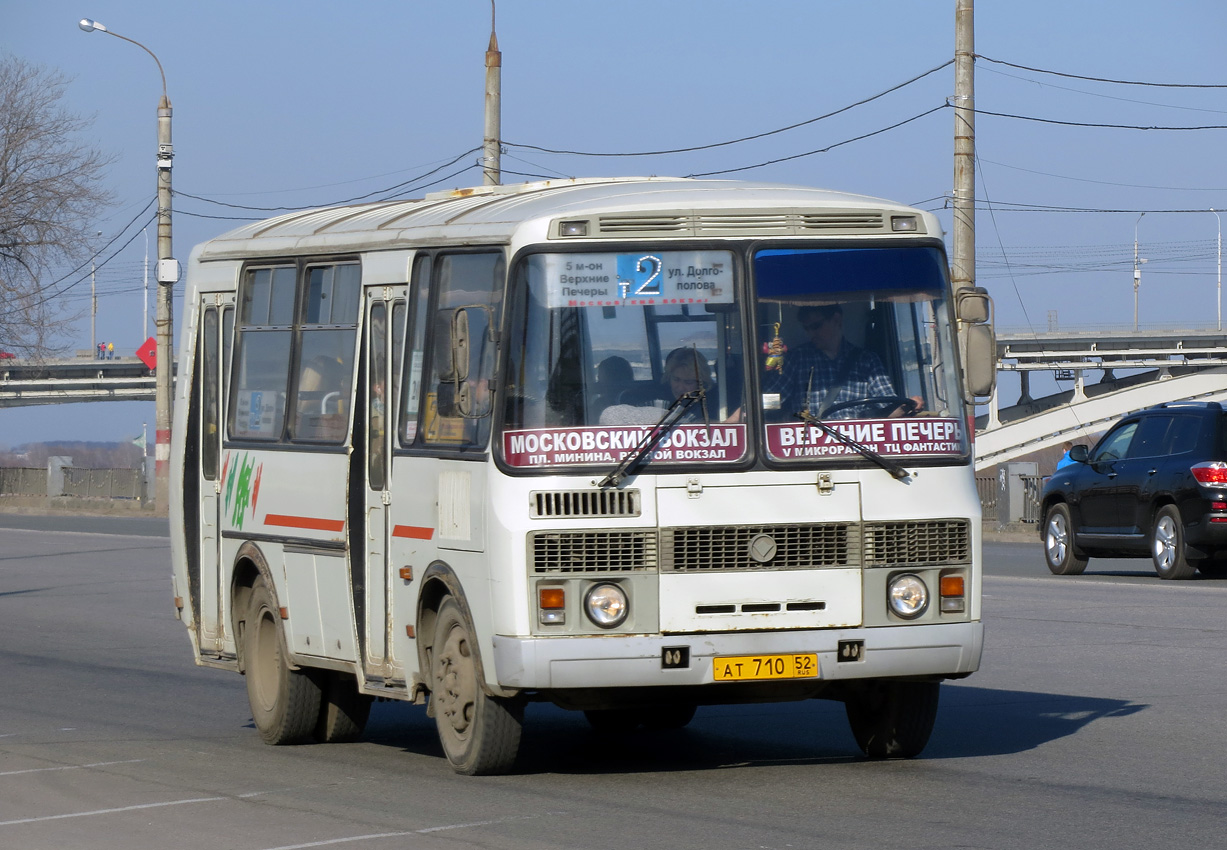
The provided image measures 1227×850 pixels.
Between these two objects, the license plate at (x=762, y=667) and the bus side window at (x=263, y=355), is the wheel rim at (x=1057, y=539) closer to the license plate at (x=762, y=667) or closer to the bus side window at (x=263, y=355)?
the bus side window at (x=263, y=355)

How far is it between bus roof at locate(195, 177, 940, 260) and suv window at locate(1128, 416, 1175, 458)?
1299 cm

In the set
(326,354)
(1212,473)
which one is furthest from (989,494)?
(326,354)

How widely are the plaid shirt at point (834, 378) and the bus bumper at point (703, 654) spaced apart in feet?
3.26

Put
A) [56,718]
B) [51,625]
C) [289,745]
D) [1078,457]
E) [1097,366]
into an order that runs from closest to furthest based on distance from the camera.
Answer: [289,745], [56,718], [51,625], [1078,457], [1097,366]

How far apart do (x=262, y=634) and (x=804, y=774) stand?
11.5 ft

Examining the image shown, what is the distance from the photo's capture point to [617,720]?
1095 centimetres

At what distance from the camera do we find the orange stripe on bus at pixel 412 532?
9.24 meters

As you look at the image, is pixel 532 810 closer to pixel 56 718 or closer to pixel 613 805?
pixel 613 805

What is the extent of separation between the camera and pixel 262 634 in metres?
11.1

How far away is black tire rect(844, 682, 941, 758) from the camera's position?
9320mm

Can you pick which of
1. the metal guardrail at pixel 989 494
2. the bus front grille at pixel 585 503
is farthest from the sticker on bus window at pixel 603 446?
the metal guardrail at pixel 989 494

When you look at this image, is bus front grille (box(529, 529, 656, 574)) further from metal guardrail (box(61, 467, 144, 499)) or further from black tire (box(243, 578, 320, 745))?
metal guardrail (box(61, 467, 144, 499))

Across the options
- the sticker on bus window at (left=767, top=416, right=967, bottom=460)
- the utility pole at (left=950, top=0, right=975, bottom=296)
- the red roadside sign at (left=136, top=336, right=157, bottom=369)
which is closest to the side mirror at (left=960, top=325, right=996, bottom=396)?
the sticker on bus window at (left=767, top=416, right=967, bottom=460)

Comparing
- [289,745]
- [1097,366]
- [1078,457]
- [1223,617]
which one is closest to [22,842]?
[289,745]
